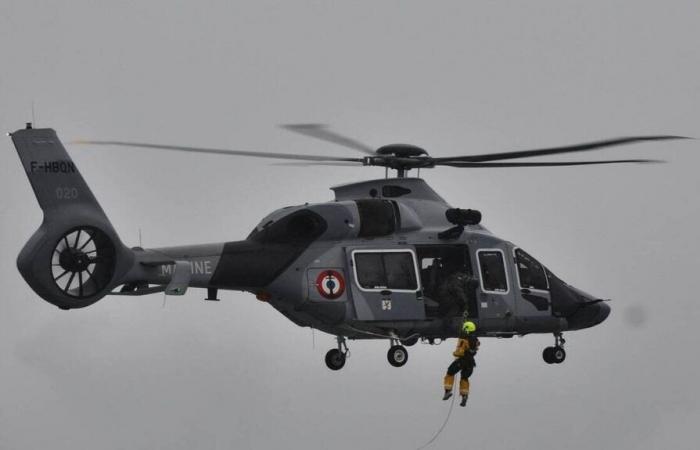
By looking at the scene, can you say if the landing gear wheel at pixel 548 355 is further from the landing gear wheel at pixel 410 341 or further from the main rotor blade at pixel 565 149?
the main rotor blade at pixel 565 149

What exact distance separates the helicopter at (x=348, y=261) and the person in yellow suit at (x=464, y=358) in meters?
0.80

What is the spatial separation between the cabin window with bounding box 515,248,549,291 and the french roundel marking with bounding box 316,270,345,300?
430 cm

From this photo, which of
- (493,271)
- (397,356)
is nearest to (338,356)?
(397,356)

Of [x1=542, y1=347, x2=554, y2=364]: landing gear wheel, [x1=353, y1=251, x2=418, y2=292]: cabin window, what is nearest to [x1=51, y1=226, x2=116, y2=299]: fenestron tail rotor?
[x1=353, y1=251, x2=418, y2=292]: cabin window

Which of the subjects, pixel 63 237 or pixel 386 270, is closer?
pixel 63 237

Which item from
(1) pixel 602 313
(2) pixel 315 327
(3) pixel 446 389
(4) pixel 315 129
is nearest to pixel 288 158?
(4) pixel 315 129

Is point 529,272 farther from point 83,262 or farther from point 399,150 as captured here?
point 83,262

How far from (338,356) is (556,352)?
5.13 m

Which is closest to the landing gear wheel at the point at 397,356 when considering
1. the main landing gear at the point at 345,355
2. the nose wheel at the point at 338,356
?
the main landing gear at the point at 345,355

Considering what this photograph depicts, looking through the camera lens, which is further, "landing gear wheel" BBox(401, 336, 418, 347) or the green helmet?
"landing gear wheel" BBox(401, 336, 418, 347)

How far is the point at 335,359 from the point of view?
36.1m

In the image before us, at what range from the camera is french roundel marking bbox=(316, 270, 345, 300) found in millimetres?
35344

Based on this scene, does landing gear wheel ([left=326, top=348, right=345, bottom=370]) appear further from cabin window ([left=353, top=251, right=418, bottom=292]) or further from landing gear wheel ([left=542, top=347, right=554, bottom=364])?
landing gear wheel ([left=542, top=347, right=554, bottom=364])

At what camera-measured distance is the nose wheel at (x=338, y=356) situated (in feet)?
118
